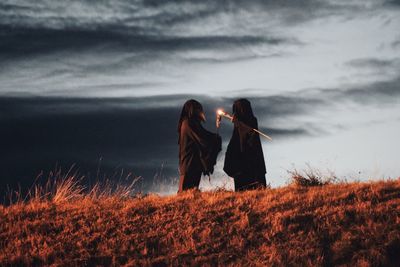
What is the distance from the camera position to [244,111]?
603 inches

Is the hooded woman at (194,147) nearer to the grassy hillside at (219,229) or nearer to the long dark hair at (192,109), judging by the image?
the long dark hair at (192,109)

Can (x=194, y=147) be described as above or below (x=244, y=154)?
above

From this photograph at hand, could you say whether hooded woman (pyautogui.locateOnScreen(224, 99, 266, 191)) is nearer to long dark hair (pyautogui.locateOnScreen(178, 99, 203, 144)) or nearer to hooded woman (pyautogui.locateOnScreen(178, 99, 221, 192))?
hooded woman (pyautogui.locateOnScreen(178, 99, 221, 192))

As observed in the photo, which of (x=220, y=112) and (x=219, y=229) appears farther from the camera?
(x=220, y=112)

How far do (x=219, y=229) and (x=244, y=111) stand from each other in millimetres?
4996

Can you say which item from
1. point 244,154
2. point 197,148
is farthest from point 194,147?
point 244,154

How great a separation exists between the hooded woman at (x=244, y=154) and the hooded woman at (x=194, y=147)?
71 cm

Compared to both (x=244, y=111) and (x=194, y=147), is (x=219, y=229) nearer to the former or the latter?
(x=194, y=147)

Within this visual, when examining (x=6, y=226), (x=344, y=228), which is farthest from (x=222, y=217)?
(x=6, y=226)

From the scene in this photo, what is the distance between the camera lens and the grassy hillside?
32.3 feet

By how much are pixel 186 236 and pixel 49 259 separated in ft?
7.46

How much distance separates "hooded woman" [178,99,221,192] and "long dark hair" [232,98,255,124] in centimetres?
89

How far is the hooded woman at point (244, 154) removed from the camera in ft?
50.2

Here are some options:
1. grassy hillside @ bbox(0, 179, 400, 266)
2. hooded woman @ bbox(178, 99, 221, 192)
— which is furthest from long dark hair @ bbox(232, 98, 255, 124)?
grassy hillside @ bbox(0, 179, 400, 266)
